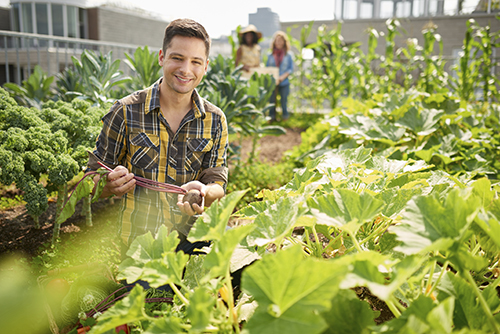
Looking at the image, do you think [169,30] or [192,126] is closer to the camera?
[169,30]

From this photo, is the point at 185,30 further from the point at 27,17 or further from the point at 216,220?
the point at 27,17

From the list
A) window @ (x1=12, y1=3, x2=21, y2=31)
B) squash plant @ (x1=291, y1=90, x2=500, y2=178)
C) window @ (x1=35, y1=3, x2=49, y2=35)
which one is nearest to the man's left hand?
squash plant @ (x1=291, y1=90, x2=500, y2=178)

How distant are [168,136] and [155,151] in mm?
97

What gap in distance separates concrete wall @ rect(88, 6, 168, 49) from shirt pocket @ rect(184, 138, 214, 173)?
18.1 m

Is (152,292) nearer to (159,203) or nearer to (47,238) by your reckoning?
(159,203)

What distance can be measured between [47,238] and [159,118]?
131 centimetres

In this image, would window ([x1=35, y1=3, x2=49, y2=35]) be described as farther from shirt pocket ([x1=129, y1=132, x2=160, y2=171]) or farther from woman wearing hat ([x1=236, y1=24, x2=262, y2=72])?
shirt pocket ([x1=129, y1=132, x2=160, y2=171])

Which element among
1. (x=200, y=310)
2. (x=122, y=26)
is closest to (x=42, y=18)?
(x=122, y=26)

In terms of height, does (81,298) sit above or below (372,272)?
below

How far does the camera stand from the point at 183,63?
1.72m

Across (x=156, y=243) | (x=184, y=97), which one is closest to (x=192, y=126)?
(x=184, y=97)

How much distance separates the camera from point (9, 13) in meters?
19.7

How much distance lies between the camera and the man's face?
5.62 ft

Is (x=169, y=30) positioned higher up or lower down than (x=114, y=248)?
higher up
